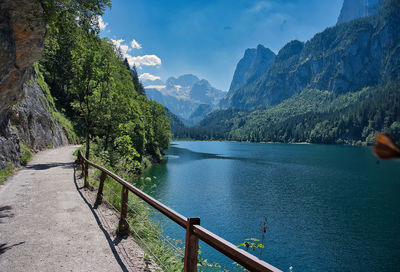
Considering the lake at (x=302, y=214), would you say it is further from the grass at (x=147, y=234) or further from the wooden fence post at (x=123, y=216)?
the wooden fence post at (x=123, y=216)

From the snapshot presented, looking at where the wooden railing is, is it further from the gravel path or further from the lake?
the lake

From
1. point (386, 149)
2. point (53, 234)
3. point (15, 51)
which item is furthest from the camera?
point (15, 51)

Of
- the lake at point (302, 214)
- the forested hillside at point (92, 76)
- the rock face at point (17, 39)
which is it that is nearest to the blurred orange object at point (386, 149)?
the rock face at point (17, 39)

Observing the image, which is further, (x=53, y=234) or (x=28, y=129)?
(x=28, y=129)

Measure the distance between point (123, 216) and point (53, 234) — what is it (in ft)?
7.03

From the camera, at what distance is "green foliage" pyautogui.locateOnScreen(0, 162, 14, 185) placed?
13.7m

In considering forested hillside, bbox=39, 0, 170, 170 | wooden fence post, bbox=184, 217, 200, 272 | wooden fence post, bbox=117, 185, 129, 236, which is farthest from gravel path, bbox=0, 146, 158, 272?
forested hillside, bbox=39, 0, 170, 170

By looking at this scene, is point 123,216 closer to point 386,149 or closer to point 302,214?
point 386,149

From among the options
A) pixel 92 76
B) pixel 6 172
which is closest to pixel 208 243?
pixel 6 172

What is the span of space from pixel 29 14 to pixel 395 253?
25.9m

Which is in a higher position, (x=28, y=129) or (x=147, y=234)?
(x=28, y=129)

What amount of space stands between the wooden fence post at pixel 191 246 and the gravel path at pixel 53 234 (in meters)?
2.38

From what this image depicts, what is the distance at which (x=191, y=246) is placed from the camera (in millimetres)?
4078

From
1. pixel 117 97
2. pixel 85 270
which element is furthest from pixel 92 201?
pixel 117 97
